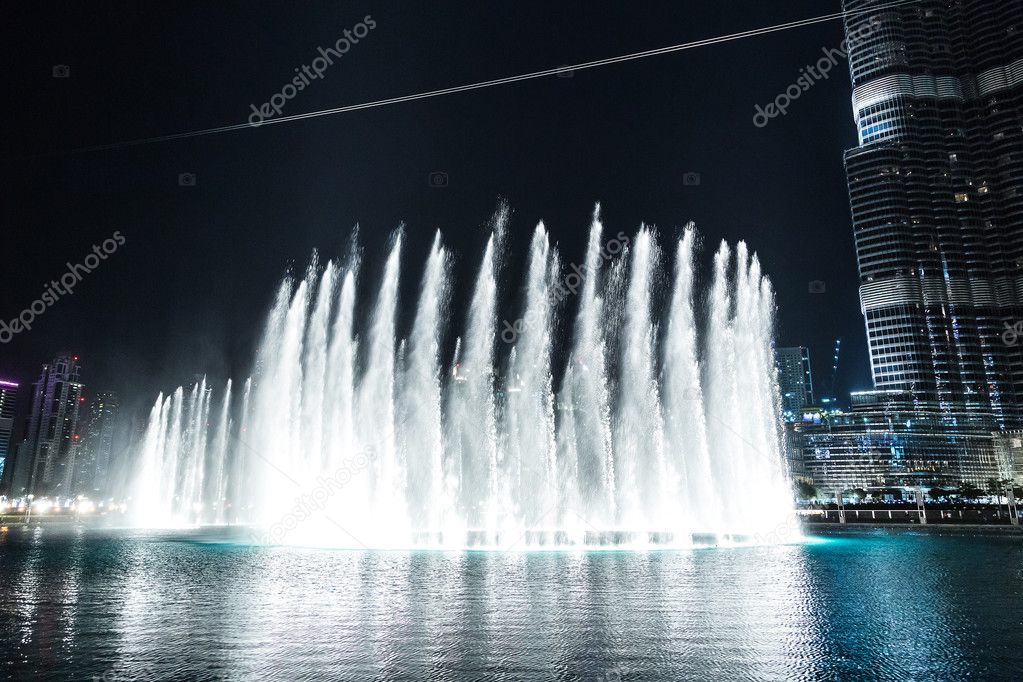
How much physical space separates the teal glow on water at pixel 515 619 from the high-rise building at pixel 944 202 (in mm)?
164260

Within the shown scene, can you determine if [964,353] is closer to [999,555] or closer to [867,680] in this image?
[999,555]

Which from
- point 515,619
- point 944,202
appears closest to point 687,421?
point 515,619

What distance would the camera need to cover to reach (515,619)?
12477mm

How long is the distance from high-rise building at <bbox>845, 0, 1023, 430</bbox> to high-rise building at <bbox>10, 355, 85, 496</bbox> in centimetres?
18248

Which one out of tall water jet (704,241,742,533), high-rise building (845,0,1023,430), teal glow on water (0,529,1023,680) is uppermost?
high-rise building (845,0,1023,430)

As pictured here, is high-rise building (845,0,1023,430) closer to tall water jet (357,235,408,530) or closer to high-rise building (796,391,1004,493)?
high-rise building (796,391,1004,493)

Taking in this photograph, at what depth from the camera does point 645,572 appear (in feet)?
65.4

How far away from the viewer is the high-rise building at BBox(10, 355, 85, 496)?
130 meters

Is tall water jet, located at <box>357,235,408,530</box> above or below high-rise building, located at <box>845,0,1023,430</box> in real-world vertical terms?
below

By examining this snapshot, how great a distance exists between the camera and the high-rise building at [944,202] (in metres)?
164

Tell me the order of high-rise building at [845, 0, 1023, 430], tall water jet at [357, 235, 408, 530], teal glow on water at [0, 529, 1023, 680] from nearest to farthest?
teal glow on water at [0, 529, 1023, 680] < tall water jet at [357, 235, 408, 530] < high-rise building at [845, 0, 1023, 430]

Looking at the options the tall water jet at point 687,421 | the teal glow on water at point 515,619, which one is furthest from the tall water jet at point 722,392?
the teal glow on water at point 515,619

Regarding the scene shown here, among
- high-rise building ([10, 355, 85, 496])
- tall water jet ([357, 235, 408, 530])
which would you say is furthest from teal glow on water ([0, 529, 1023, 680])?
high-rise building ([10, 355, 85, 496])

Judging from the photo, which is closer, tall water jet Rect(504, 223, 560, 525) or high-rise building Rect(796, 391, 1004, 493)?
tall water jet Rect(504, 223, 560, 525)
